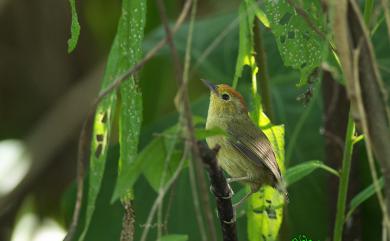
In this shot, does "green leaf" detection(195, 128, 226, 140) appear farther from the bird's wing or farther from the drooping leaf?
the bird's wing

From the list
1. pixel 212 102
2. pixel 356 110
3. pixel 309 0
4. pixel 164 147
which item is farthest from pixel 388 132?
pixel 212 102

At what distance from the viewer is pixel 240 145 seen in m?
2.14

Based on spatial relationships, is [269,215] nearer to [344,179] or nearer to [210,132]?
[344,179]

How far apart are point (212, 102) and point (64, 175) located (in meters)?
2.15

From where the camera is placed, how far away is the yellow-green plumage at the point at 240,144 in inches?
77.1

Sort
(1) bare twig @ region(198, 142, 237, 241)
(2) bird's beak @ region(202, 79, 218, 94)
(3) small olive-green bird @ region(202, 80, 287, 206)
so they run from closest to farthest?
(1) bare twig @ region(198, 142, 237, 241) → (3) small olive-green bird @ region(202, 80, 287, 206) → (2) bird's beak @ region(202, 79, 218, 94)

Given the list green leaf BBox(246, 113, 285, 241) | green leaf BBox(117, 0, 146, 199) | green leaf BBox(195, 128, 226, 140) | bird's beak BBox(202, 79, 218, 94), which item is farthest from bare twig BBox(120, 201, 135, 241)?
bird's beak BBox(202, 79, 218, 94)

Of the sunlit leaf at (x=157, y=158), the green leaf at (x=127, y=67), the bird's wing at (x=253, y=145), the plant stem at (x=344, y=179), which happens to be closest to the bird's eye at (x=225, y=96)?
the bird's wing at (x=253, y=145)

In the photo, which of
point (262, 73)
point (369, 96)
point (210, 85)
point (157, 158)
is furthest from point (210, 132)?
point (210, 85)

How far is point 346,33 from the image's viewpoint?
1.07 meters

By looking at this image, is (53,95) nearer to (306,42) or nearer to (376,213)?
(376,213)

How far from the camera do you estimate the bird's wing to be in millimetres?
1925

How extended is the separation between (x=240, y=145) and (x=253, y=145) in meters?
0.07

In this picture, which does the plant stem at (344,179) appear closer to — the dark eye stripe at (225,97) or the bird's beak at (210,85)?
the bird's beak at (210,85)
